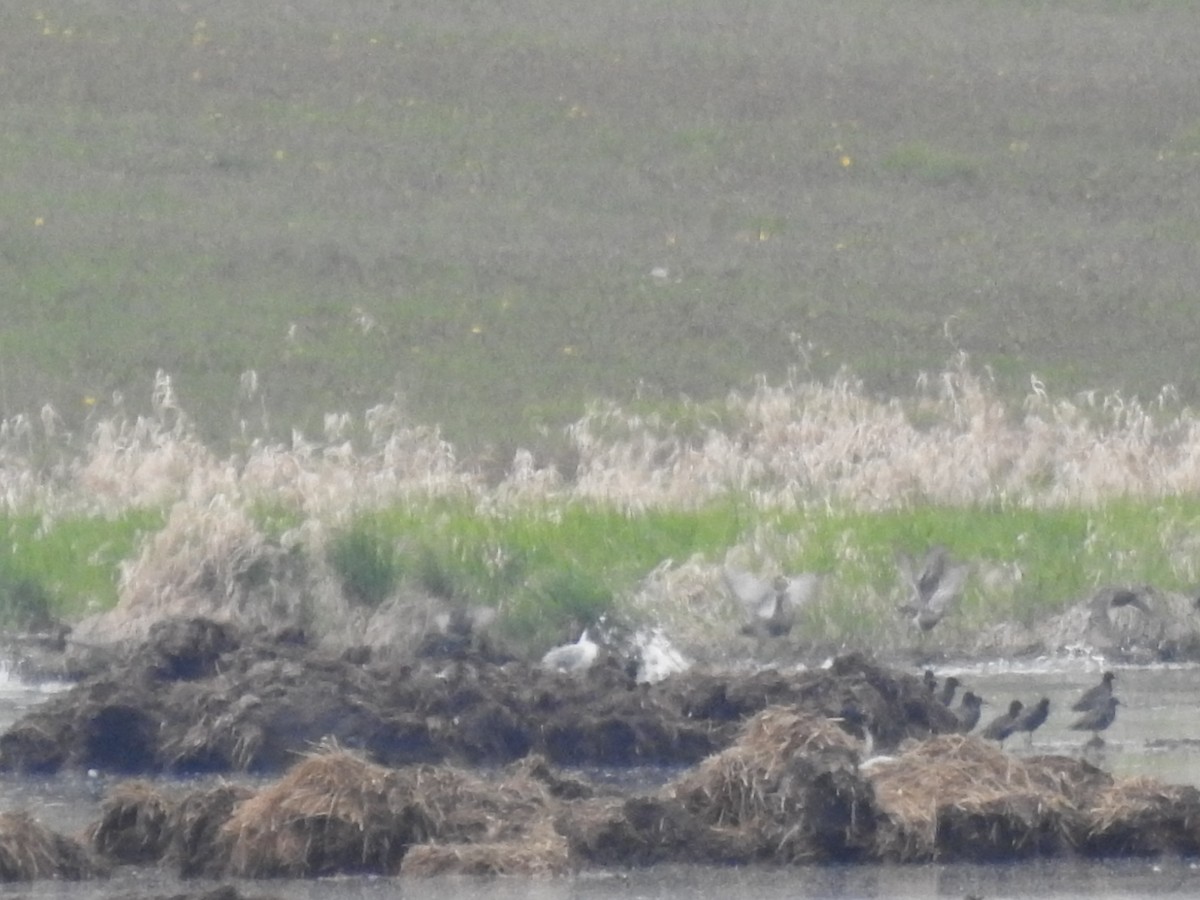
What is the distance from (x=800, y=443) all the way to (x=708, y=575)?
868 centimetres

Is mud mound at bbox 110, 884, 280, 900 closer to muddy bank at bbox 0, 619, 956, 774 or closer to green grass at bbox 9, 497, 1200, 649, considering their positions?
muddy bank at bbox 0, 619, 956, 774

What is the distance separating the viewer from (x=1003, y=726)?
16969 mm

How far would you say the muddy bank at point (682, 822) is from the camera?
13383 mm

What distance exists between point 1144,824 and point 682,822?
1.74m

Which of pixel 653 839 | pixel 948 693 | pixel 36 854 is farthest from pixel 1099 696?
pixel 36 854

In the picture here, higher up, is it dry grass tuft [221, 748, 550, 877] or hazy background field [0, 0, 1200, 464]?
hazy background field [0, 0, 1200, 464]

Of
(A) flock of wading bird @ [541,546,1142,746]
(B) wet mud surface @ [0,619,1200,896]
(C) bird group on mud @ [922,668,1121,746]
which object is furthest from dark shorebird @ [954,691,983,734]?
(B) wet mud surface @ [0,619,1200,896]

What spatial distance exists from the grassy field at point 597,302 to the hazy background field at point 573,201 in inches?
3.0

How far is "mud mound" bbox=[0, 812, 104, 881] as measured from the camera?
13102mm

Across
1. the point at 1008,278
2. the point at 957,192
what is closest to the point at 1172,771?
the point at 1008,278

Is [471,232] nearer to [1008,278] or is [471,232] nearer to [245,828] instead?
[1008,278]

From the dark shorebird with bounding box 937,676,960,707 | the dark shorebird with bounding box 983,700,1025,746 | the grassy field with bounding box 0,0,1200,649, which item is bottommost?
the dark shorebird with bounding box 983,700,1025,746

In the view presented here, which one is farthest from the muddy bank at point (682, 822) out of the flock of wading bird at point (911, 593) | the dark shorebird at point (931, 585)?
Answer: the dark shorebird at point (931, 585)

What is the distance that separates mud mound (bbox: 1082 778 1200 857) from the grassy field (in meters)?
8.18
